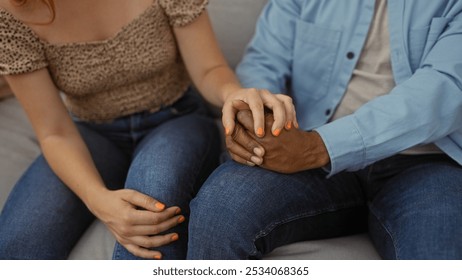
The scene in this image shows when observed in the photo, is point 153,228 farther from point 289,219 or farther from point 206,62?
point 206,62

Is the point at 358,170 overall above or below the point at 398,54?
below

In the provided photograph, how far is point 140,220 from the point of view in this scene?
0.96 meters

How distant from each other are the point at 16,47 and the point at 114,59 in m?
0.18

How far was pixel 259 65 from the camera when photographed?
3.85 ft

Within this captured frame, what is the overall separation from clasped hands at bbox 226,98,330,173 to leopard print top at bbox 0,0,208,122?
0.27 metres

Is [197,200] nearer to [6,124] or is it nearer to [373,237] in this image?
[373,237]

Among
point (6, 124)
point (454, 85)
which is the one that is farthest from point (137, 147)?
point (454, 85)

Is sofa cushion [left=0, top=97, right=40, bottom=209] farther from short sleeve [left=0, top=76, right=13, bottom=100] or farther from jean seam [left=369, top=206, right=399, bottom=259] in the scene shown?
jean seam [left=369, top=206, right=399, bottom=259]

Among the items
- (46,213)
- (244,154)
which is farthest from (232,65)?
(46,213)

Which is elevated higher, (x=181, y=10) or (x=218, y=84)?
(x=181, y=10)

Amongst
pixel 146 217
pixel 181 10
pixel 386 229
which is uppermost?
pixel 181 10

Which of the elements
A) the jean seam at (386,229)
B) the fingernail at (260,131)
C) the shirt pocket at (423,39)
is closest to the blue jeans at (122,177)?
the fingernail at (260,131)
